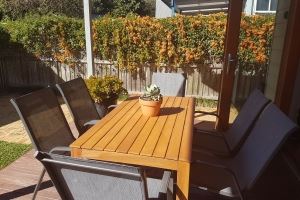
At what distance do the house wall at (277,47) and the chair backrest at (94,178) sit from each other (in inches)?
156

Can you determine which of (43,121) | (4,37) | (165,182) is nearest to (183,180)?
(165,182)

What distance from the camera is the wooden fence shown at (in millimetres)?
6797

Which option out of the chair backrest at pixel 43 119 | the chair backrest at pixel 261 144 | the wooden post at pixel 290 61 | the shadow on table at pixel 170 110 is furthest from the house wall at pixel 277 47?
the chair backrest at pixel 43 119

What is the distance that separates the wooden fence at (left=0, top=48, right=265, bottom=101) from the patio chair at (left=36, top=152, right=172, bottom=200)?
529cm

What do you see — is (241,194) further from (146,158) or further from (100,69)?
(100,69)

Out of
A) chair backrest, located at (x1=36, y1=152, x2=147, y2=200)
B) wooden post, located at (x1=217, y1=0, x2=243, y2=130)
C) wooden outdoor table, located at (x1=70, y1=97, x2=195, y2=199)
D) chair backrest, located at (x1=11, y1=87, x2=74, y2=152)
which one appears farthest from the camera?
wooden post, located at (x1=217, y1=0, x2=243, y2=130)

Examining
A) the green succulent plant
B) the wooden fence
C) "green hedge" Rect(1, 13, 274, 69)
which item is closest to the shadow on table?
the green succulent plant

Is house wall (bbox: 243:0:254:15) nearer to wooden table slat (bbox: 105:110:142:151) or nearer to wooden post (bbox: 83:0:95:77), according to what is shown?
wooden post (bbox: 83:0:95:77)

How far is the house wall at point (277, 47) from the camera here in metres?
4.47

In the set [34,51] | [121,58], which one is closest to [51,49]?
[34,51]

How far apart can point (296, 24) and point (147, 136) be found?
3.05 m

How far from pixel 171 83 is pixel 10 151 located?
2.52 metres

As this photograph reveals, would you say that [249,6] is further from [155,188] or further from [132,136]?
[155,188]

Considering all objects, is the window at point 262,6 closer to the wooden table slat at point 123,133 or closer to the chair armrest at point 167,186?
the wooden table slat at point 123,133
